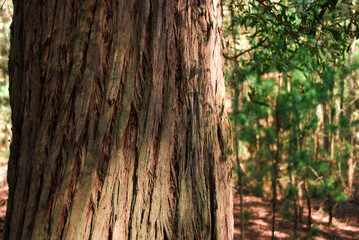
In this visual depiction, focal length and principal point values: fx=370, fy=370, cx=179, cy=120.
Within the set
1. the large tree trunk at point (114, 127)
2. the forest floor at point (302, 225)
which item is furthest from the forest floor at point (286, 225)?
the large tree trunk at point (114, 127)

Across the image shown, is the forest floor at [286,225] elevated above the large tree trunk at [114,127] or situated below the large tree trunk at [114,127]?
below

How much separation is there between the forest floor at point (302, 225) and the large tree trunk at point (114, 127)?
6.30 metres

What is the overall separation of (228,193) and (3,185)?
28.1ft

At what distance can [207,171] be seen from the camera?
1.75 meters

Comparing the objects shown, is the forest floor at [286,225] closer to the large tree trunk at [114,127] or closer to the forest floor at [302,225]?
the forest floor at [302,225]

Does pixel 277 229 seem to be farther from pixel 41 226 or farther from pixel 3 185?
pixel 41 226

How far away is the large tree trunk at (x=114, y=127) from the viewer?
1.56 metres

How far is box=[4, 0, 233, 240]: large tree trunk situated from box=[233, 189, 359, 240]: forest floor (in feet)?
20.7

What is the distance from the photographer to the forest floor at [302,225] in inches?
325

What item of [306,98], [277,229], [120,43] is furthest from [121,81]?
[277,229]

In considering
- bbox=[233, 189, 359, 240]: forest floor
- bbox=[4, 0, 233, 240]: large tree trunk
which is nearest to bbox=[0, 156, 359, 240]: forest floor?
bbox=[233, 189, 359, 240]: forest floor

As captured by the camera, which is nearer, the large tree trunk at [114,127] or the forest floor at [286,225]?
the large tree trunk at [114,127]

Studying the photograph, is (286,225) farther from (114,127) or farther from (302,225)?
(114,127)

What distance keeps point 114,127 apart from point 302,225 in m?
8.05
